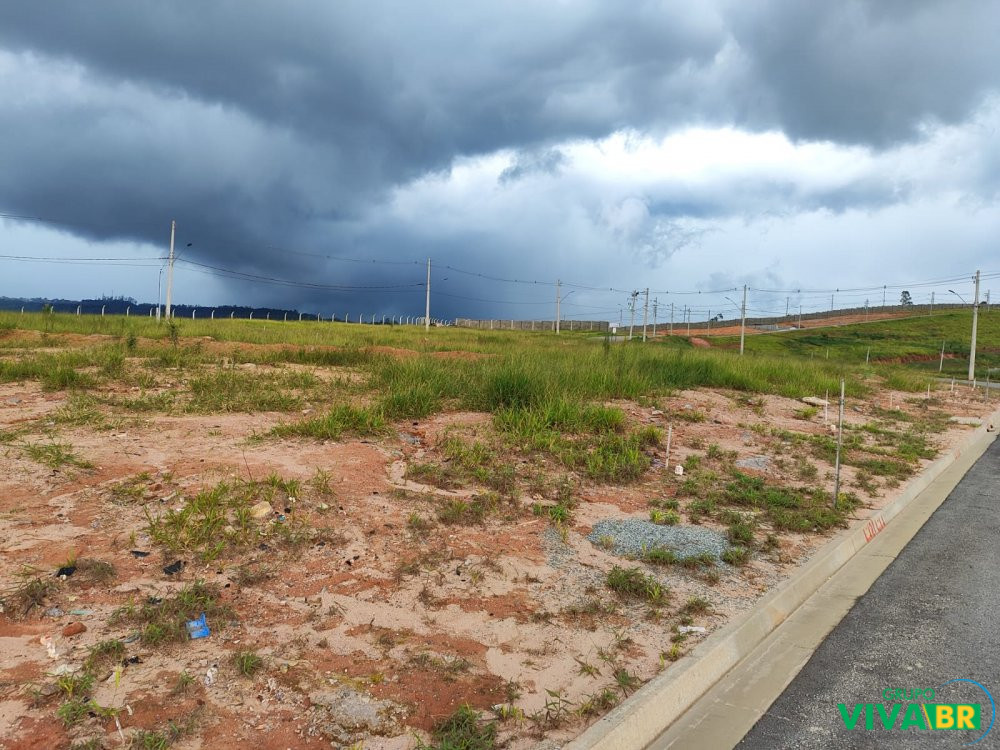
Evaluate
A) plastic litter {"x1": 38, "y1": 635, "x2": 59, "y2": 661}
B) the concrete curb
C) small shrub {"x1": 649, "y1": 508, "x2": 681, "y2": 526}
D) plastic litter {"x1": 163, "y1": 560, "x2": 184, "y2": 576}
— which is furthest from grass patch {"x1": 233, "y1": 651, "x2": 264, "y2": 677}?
small shrub {"x1": 649, "y1": 508, "x2": 681, "y2": 526}

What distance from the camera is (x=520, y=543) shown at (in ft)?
18.4

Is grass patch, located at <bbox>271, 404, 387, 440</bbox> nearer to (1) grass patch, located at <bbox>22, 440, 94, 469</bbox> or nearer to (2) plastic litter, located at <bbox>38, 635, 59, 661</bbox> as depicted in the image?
(1) grass patch, located at <bbox>22, 440, 94, 469</bbox>

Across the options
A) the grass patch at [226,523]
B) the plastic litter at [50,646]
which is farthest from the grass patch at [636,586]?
the plastic litter at [50,646]

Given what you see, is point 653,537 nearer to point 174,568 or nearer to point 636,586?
point 636,586

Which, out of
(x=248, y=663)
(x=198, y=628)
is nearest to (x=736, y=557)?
(x=248, y=663)

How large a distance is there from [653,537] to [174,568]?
3.96 metres

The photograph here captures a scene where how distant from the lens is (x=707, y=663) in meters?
3.74

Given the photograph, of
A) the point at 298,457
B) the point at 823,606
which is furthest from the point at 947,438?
the point at 298,457

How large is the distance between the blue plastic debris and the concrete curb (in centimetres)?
223

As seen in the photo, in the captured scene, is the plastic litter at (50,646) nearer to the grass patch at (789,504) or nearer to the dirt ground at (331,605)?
the dirt ground at (331,605)

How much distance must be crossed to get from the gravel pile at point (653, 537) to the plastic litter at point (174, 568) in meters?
3.33

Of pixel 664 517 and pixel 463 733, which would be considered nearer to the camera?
pixel 463 733

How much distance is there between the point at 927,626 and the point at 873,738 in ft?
5.58

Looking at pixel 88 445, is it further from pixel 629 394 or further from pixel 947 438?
pixel 947 438
